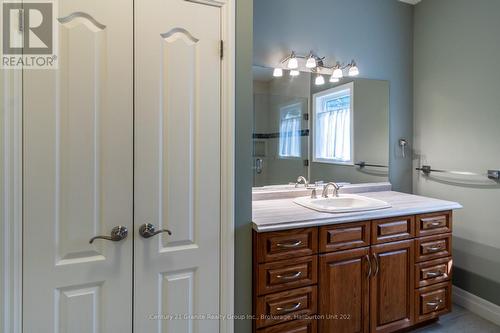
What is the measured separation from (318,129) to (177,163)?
142 centimetres

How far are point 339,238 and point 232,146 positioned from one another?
861mm

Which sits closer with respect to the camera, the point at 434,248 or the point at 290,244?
the point at 290,244

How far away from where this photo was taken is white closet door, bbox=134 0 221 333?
131 cm

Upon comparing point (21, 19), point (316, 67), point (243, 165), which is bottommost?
point (243, 165)

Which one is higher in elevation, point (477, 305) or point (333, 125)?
point (333, 125)

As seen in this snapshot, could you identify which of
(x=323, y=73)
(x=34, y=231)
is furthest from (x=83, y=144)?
(x=323, y=73)

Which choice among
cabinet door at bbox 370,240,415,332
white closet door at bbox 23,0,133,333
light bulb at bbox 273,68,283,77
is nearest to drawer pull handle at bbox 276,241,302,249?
cabinet door at bbox 370,240,415,332

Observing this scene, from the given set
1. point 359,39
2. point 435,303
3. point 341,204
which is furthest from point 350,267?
point 359,39

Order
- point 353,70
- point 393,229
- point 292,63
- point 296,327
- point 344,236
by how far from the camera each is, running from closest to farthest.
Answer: point 296,327 → point 344,236 → point 393,229 → point 292,63 → point 353,70

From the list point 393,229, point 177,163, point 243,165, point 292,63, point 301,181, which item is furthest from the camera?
point 301,181

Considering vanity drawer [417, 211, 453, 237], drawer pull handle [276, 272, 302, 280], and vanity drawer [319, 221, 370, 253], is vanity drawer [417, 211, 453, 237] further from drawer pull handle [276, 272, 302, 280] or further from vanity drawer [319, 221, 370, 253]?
drawer pull handle [276, 272, 302, 280]

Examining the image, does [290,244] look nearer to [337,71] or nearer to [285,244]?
[285,244]

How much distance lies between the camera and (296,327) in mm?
1615

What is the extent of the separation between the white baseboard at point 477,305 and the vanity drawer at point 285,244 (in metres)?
1.73
